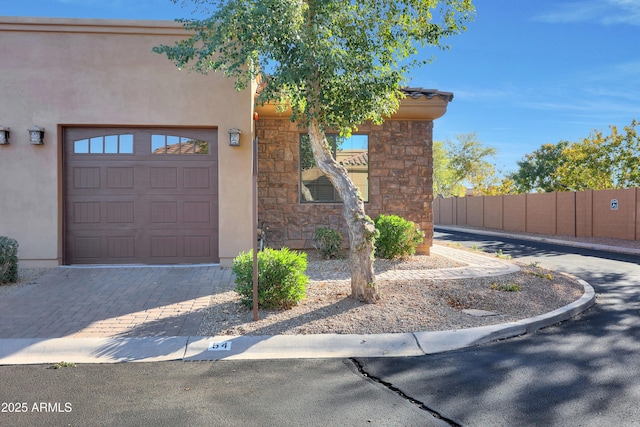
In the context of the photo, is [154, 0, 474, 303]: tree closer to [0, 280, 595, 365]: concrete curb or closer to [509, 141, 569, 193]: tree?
[0, 280, 595, 365]: concrete curb

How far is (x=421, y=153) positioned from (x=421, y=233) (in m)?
2.14

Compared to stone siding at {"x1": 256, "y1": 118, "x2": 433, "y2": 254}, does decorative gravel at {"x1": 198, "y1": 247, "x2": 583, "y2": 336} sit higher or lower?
lower

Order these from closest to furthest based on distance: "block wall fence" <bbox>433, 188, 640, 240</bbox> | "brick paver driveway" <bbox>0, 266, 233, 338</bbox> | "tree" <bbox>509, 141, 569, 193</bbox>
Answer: "brick paver driveway" <bbox>0, 266, 233, 338</bbox> < "block wall fence" <bbox>433, 188, 640, 240</bbox> < "tree" <bbox>509, 141, 569, 193</bbox>

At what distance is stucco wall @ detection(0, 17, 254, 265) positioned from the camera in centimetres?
931

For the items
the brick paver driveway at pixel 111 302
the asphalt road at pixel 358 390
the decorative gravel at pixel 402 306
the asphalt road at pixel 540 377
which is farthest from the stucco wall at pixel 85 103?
the asphalt road at pixel 540 377

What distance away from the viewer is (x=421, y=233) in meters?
10.6

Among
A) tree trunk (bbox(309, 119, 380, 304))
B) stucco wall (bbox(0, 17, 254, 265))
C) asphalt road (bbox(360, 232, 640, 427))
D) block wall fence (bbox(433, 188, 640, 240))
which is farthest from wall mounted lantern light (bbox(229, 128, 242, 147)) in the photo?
block wall fence (bbox(433, 188, 640, 240))

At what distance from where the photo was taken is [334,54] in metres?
6.29

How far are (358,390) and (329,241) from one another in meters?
6.48

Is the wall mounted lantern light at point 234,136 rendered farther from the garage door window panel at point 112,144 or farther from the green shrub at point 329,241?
the green shrub at point 329,241

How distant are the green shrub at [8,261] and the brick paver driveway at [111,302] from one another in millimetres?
457

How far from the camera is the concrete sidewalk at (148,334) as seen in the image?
497cm

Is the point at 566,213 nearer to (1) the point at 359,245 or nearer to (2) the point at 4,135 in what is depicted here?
(1) the point at 359,245

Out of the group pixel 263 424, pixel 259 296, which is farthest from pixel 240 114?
pixel 263 424
